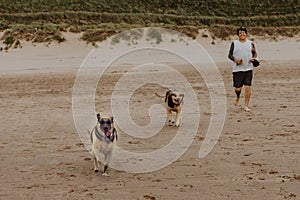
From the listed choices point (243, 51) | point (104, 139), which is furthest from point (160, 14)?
point (104, 139)

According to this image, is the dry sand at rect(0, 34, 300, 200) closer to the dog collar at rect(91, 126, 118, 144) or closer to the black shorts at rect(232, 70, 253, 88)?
the dog collar at rect(91, 126, 118, 144)

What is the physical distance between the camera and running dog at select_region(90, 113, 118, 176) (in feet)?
25.5

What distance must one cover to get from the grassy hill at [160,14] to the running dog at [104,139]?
92.9 ft

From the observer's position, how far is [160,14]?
1725 inches

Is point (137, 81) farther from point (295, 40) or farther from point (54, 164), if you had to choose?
point (295, 40)

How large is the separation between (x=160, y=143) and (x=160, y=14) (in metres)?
34.5

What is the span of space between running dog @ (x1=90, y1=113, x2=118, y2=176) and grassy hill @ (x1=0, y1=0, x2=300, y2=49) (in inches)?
1115

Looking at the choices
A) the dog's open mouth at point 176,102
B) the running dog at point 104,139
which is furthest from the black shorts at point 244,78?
the running dog at point 104,139

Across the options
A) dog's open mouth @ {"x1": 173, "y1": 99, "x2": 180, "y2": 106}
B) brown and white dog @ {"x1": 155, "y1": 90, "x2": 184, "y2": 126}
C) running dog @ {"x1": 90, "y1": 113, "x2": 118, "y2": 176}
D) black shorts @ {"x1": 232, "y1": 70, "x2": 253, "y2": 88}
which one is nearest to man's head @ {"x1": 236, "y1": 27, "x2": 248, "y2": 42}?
black shorts @ {"x1": 232, "y1": 70, "x2": 253, "y2": 88}

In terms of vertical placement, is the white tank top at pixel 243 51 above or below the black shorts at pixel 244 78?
above

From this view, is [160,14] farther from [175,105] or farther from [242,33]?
[175,105]

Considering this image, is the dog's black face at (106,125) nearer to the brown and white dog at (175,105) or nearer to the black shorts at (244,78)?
the brown and white dog at (175,105)

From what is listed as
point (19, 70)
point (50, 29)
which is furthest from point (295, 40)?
point (19, 70)

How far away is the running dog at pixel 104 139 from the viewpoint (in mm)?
7785
